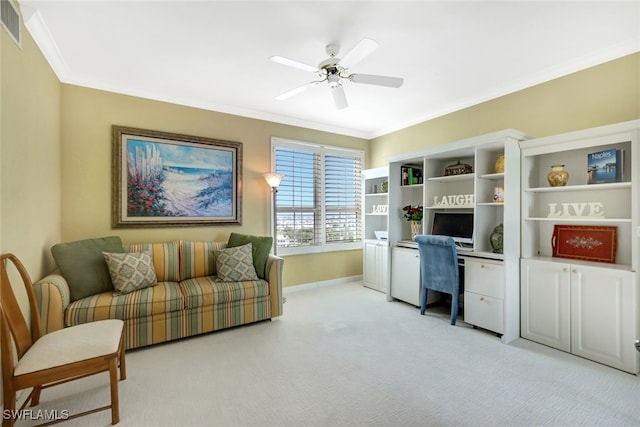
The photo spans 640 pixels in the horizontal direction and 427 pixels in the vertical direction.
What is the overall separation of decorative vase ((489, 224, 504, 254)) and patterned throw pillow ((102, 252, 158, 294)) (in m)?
3.62

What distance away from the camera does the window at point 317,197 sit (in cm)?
457

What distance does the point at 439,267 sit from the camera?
11.1 ft

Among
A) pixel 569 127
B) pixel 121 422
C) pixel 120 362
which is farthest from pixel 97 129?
pixel 569 127

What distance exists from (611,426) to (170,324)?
3.38 meters

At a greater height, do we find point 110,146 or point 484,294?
point 110,146

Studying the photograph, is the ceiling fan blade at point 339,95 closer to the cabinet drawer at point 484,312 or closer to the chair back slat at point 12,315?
the cabinet drawer at point 484,312

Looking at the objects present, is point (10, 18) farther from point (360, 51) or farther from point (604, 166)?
point (604, 166)

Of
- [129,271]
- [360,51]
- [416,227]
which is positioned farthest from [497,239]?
[129,271]

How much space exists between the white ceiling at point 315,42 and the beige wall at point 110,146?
0.22 metres

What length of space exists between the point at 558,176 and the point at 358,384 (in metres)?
2.64

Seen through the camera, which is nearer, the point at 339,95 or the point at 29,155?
the point at 29,155

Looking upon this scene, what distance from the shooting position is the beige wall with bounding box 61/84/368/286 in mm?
3174

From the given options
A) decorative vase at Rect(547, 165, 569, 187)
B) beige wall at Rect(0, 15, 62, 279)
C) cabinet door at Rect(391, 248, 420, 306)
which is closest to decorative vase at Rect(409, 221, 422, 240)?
cabinet door at Rect(391, 248, 420, 306)

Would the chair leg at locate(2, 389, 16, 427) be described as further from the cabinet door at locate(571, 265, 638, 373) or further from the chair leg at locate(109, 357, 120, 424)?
the cabinet door at locate(571, 265, 638, 373)
